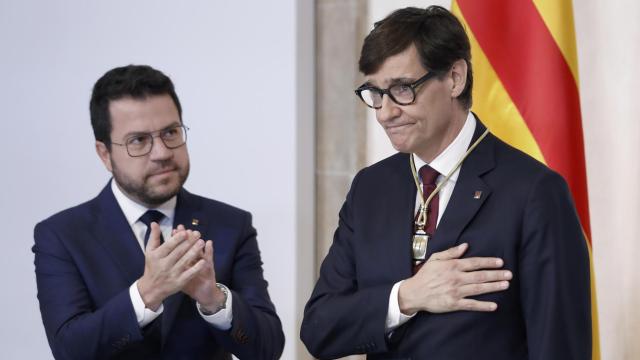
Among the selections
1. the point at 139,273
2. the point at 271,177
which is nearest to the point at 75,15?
the point at 271,177

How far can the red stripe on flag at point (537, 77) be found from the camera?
290 cm

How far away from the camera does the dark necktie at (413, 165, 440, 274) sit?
7.16 ft

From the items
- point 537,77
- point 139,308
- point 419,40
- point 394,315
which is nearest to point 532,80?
point 537,77

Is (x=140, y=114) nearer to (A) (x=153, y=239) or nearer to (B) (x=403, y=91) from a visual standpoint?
(A) (x=153, y=239)

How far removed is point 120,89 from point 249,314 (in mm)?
799

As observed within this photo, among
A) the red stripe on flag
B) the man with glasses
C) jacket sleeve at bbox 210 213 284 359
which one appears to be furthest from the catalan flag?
jacket sleeve at bbox 210 213 284 359

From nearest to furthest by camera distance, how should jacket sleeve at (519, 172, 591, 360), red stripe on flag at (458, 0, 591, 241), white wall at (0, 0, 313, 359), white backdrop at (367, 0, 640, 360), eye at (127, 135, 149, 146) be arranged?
jacket sleeve at (519, 172, 591, 360)
eye at (127, 135, 149, 146)
red stripe on flag at (458, 0, 591, 241)
white backdrop at (367, 0, 640, 360)
white wall at (0, 0, 313, 359)

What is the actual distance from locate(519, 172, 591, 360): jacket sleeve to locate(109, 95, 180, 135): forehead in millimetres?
1154

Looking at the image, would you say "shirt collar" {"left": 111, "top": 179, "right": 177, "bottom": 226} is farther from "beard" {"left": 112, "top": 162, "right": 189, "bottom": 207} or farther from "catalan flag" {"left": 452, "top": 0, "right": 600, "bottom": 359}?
"catalan flag" {"left": 452, "top": 0, "right": 600, "bottom": 359}

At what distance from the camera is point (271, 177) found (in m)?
3.85

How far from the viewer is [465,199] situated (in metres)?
2.11

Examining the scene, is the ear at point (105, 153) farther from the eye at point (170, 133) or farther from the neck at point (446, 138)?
the neck at point (446, 138)

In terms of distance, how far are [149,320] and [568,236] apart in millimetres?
1193

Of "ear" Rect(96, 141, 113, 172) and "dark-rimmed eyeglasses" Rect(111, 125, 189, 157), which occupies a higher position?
"dark-rimmed eyeglasses" Rect(111, 125, 189, 157)
